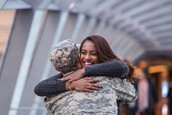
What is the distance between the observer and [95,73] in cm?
290

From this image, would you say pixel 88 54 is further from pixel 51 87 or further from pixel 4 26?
pixel 4 26

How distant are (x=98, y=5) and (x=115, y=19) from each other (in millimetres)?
3562

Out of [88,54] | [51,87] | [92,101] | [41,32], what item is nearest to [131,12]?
[41,32]

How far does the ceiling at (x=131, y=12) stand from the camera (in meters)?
9.08

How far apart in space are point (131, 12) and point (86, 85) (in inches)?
489

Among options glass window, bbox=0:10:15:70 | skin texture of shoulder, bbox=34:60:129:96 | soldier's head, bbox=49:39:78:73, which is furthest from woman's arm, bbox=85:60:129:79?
glass window, bbox=0:10:15:70

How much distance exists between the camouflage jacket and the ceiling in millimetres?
3564

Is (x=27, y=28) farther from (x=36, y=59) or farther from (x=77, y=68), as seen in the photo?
(x=77, y=68)

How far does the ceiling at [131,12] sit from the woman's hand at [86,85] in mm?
3574

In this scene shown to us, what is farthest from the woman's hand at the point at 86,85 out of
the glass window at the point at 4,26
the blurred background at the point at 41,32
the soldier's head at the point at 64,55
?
the glass window at the point at 4,26

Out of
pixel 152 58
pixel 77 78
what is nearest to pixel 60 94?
pixel 77 78

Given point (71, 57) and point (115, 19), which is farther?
point (115, 19)

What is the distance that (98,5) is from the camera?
12.3 meters

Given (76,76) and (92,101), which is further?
(76,76)
